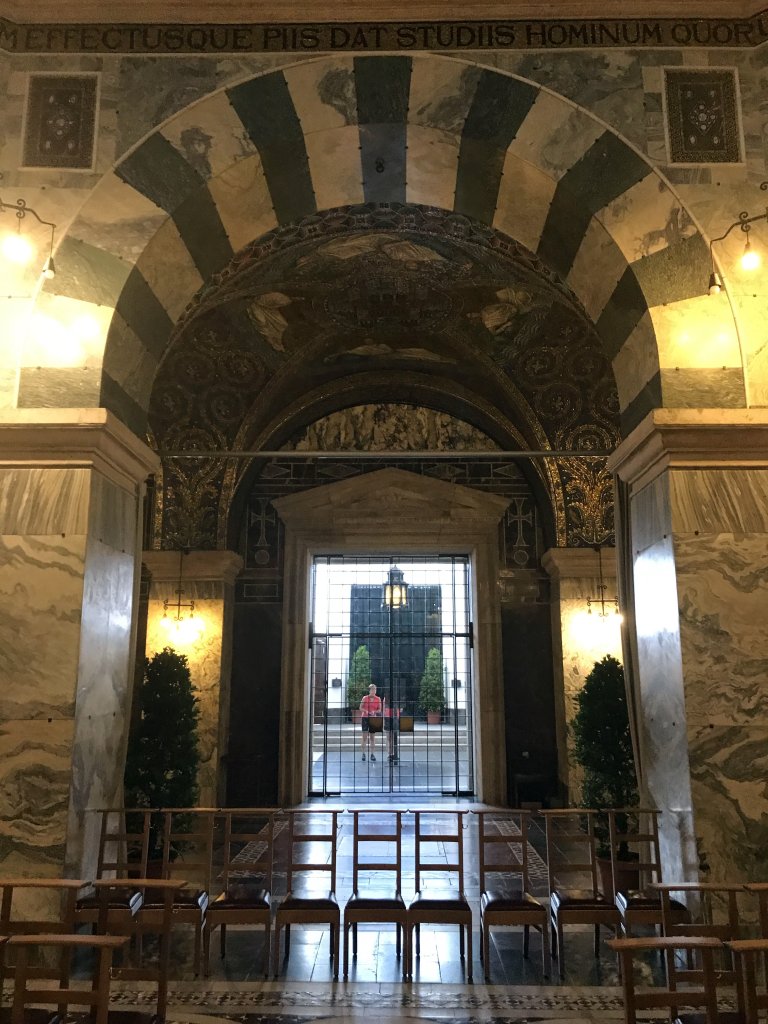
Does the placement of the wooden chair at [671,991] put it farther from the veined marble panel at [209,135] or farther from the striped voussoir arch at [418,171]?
the veined marble panel at [209,135]

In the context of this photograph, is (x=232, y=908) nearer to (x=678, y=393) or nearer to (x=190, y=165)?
(x=678, y=393)

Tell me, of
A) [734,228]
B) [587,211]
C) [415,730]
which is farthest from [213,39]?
[415,730]

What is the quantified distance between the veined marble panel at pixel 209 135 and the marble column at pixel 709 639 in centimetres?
331

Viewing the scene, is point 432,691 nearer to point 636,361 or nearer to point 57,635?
point 636,361

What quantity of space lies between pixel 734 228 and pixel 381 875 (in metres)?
5.60

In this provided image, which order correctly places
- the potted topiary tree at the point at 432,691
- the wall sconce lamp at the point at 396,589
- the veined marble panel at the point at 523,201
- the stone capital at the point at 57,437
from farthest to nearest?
the potted topiary tree at the point at 432,691, the wall sconce lamp at the point at 396,589, the veined marble panel at the point at 523,201, the stone capital at the point at 57,437

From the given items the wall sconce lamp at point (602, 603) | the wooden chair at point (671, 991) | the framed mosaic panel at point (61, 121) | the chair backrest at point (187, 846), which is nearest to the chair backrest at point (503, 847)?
the wooden chair at point (671, 991)

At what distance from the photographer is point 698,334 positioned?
5.30 meters

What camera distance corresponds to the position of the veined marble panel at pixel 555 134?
5527 mm

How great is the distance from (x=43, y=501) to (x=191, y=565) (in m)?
5.20

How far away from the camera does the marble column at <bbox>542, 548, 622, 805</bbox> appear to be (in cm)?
1013

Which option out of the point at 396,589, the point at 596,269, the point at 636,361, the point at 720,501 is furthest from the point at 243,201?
the point at 396,589

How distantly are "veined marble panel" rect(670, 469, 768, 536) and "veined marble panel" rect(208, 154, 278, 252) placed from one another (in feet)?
11.5

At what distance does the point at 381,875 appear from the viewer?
6.92 metres
